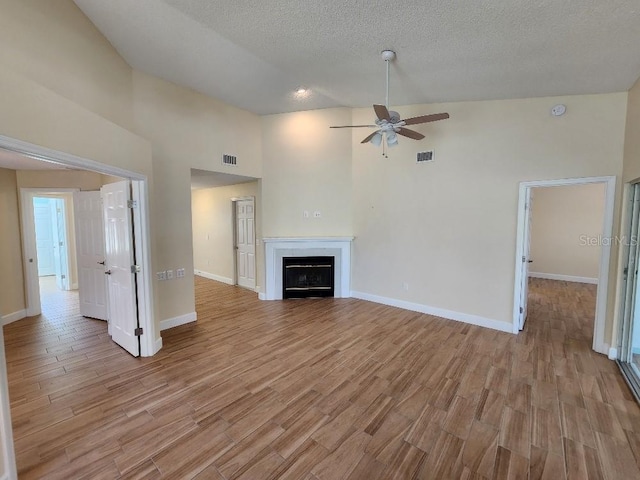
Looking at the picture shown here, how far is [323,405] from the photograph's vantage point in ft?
8.04

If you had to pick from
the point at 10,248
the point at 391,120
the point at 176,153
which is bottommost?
the point at 10,248

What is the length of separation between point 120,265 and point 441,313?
15.3 ft

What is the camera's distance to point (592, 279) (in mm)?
6910

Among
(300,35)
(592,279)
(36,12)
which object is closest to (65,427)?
(36,12)

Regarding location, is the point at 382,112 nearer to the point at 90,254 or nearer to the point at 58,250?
the point at 90,254

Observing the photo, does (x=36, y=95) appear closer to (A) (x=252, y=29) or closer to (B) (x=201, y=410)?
(A) (x=252, y=29)

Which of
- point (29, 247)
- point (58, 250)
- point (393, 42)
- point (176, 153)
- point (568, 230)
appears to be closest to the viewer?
point (393, 42)

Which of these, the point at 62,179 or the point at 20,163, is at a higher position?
the point at 20,163

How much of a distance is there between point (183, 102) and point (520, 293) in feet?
18.4

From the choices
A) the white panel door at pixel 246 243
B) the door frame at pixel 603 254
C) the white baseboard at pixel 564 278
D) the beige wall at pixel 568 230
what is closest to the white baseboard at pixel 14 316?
the white panel door at pixel 246 243

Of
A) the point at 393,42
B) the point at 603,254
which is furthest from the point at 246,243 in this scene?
the point at 603,254

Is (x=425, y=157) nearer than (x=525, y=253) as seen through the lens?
No

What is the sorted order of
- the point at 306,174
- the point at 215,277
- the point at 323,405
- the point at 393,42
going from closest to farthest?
the point at 323,405 < the point at 393,42 < the point at 306,174 < the point at 215,277

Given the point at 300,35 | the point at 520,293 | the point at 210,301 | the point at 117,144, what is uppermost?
the point at 300,35
